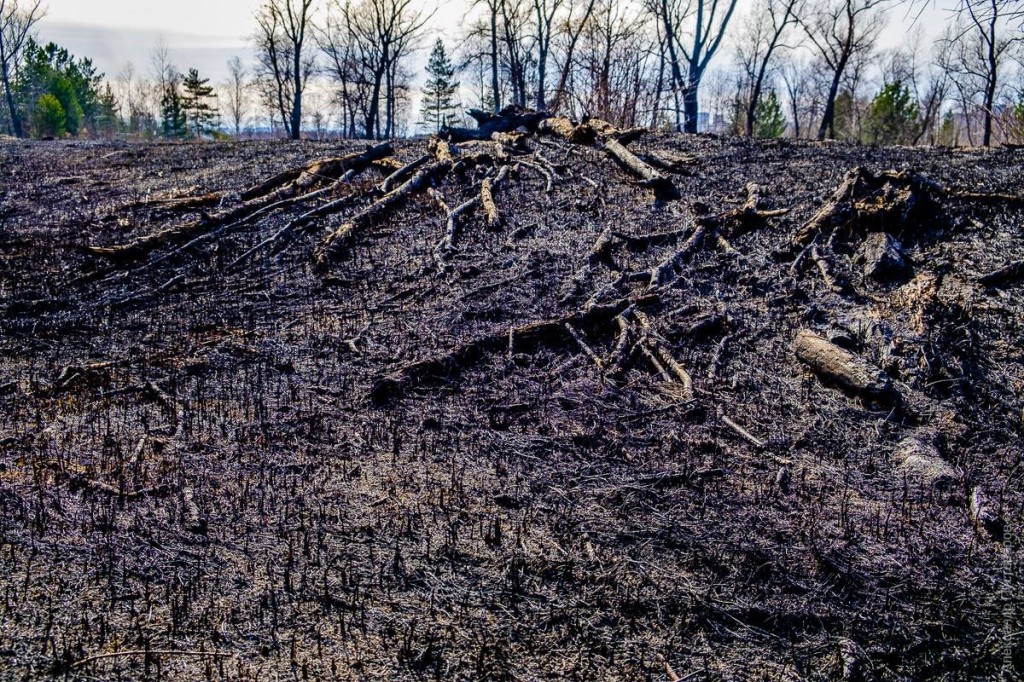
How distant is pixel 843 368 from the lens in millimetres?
6684

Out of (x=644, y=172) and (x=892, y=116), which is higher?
(x=892, y=116)

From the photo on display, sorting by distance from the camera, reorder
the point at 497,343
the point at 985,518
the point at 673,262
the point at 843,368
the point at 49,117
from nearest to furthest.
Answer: the point at 985,518
the point at 843,368
the point at 497,343
the point at 673,262
the point at 49,117

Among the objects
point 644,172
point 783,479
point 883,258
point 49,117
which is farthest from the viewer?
point 49,117

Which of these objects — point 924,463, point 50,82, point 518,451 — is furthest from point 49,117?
point 924,463

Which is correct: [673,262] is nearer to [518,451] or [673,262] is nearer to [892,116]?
[518,451]

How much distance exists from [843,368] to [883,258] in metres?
2.18

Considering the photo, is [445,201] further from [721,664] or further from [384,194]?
[721,664]

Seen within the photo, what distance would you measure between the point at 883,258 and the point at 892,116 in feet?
132

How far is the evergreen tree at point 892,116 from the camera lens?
133 feet

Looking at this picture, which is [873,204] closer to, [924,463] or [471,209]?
[924,463]

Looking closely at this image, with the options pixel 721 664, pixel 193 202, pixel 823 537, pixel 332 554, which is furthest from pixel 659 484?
pixel 193 202

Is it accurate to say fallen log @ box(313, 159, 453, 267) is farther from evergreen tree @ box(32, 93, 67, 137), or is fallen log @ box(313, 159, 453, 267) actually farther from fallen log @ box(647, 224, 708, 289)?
evergreen tree @ box(32, 93, 67, 137)

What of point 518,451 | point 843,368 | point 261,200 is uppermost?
point 261,200

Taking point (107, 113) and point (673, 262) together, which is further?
point (107, 113)
